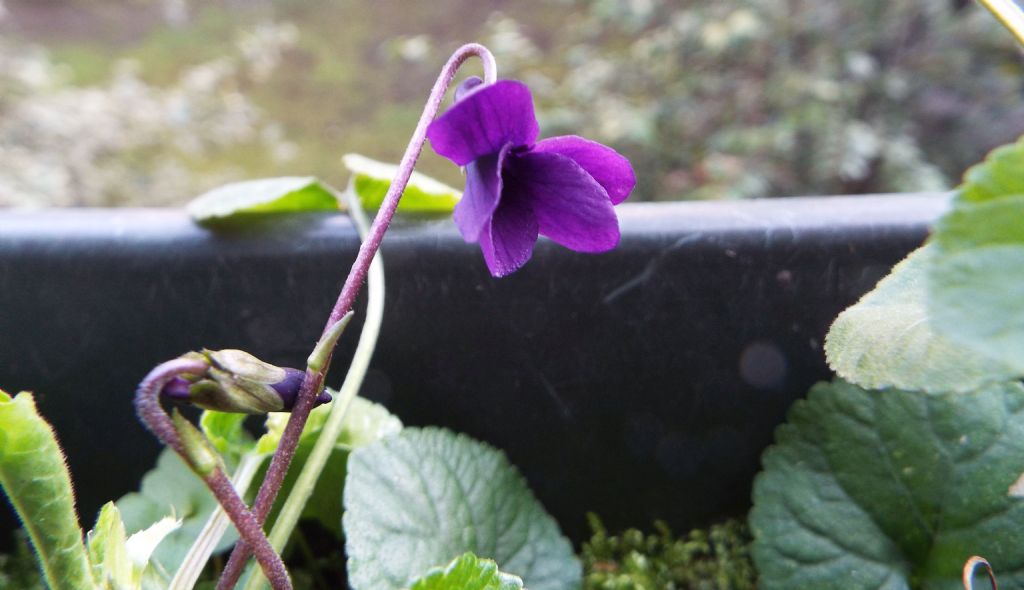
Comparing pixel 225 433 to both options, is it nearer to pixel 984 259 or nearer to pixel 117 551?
pixel 117 551

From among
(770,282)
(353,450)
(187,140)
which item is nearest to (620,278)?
(770,282)

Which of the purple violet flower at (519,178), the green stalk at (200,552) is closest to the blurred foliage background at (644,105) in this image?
the purple violet flower at (519,178)

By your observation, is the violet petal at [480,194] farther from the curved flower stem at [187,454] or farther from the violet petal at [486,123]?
the curved flower stem at [187,454]

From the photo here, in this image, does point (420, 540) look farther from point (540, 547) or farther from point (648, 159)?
point (648, 159)

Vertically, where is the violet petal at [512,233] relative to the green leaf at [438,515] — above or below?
above

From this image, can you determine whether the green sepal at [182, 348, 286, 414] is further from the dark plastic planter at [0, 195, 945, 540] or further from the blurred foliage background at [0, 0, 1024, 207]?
the blurred foliage background at [0, 0, 1024, 207]
